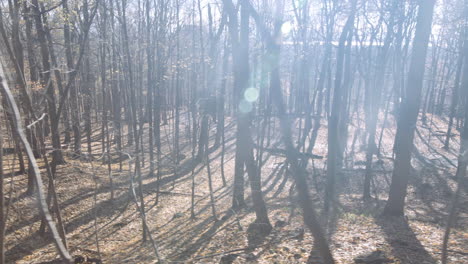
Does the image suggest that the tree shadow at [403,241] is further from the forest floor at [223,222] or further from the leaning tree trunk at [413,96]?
the leaning tree trunk at [413,96]

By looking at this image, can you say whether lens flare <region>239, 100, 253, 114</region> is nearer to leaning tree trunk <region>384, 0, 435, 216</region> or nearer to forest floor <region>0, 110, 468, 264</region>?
forest floor <region>0, 110, 468, 264</region>

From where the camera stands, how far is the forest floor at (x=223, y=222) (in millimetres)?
6949

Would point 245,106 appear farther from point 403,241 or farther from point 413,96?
point 403,241

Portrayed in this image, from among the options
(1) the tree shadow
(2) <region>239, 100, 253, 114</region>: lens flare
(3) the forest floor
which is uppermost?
(2) <region>239, 100, 253, 114</region>: lens flare

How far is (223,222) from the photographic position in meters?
9.82

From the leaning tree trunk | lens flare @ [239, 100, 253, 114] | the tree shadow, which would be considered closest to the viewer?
the tree shadow

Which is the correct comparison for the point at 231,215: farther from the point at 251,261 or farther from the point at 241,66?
the point at 241,66

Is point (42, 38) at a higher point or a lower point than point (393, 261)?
higher

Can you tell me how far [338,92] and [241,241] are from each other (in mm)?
5265

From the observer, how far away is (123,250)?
844 centimetres

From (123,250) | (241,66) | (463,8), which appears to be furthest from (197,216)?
(463,8)

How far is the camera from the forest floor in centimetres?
695

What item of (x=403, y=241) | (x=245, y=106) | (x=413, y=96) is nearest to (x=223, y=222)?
(x=245, y=106)

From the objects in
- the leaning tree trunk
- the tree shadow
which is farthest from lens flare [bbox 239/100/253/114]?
the tree shadow
